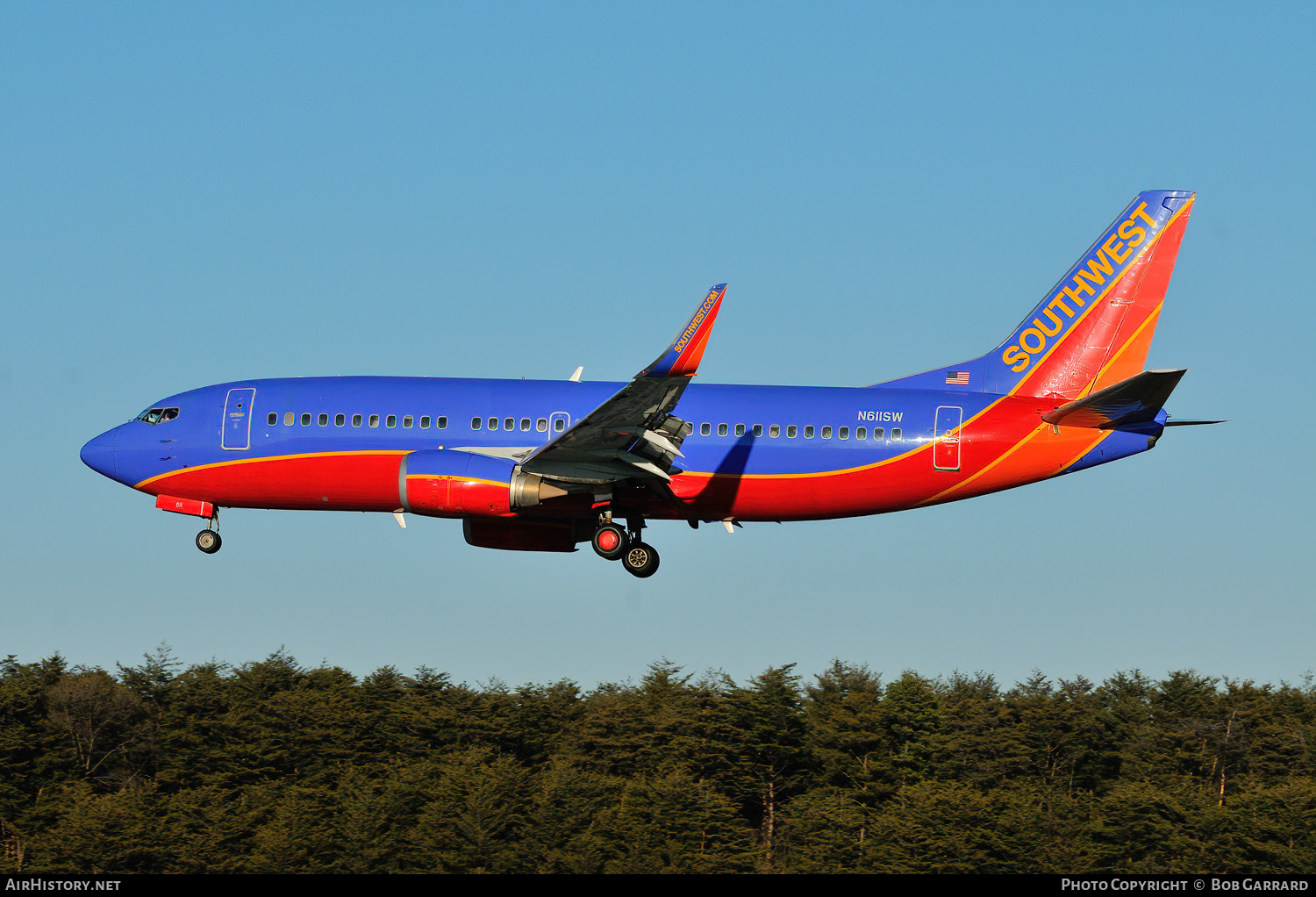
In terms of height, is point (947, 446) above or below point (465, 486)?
above

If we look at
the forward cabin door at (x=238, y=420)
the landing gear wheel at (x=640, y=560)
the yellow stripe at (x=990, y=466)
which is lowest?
the landing gear wheel at (x=640, y=560)

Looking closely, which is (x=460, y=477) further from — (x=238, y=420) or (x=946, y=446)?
(x=946, y=446)

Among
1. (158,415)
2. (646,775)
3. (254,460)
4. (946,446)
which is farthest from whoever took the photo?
(646,775)

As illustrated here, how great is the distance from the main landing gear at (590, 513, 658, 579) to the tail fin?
8.93m

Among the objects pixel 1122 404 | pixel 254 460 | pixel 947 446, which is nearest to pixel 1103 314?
pixel 1122 404

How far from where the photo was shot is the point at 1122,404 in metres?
37.8

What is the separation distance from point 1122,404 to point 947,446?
15.4ft

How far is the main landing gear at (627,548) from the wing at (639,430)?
1872 millimetres

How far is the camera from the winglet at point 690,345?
3303 centimetres

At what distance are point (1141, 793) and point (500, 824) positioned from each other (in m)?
29.0

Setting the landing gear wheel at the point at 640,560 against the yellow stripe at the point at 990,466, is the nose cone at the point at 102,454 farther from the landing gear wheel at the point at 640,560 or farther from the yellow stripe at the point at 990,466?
the yellow stripe at the point at 990,466

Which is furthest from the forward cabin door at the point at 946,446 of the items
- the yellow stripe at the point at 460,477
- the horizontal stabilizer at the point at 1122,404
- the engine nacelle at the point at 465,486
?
the yellow stripe at the point at 460,477

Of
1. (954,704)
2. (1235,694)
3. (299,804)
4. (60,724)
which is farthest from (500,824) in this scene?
(1235,694)

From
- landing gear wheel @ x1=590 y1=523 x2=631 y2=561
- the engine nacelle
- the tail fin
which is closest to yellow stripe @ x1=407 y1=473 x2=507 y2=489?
the engine nacelle
